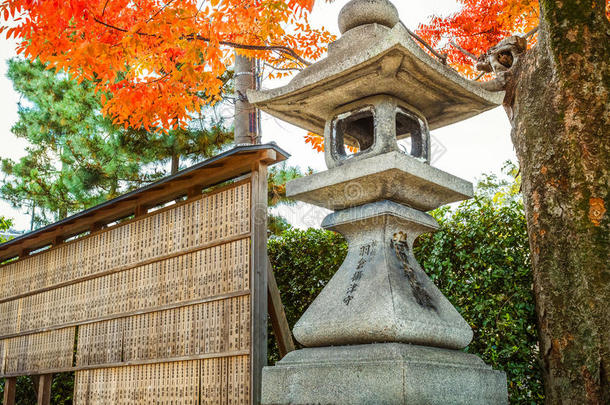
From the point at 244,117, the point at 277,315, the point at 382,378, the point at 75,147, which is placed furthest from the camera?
the point at 75,147

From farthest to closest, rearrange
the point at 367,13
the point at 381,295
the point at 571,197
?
the point at 367,13
the point at 571,197
the point at 381,295

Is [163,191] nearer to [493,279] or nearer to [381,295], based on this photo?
[381,295]

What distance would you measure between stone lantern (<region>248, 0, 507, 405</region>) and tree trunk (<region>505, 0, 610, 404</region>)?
0.55 metres

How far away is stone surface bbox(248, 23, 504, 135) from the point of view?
395cm

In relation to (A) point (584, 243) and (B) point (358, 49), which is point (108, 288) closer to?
(B) point (358, 49)

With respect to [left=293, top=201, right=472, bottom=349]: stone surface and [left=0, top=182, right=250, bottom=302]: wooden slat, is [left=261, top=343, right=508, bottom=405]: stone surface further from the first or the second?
[left=0, top=182, right=250, bottom=302]: wooden slat

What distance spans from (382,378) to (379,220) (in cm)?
129

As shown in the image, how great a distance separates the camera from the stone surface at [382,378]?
134 inches

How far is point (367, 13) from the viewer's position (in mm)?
4637

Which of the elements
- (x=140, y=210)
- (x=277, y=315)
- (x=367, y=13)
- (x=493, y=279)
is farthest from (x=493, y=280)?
(x=140, y=210)

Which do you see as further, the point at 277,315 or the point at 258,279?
the point at 277,315

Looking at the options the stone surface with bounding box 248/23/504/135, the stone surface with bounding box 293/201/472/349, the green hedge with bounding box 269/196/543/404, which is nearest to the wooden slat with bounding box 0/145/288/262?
the stone surface with bounding box 248/23/504/135

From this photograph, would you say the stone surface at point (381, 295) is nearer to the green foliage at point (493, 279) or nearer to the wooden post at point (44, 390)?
the green foliage at point (493, 279)

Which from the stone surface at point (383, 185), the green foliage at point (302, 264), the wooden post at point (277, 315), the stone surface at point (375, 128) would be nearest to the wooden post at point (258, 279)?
the wooden post at point (277, 315)
